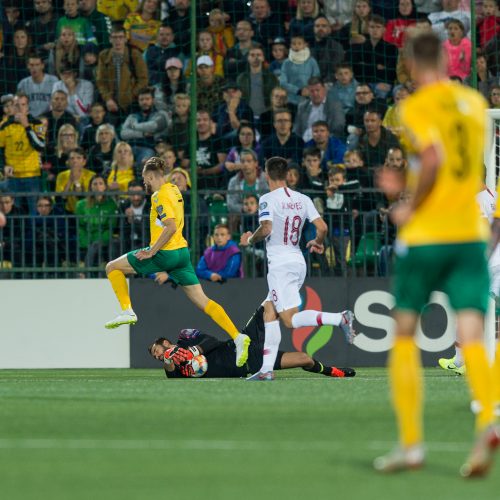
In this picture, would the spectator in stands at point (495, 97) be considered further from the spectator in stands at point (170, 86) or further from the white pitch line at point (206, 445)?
the white pitch line at point (206, 445)

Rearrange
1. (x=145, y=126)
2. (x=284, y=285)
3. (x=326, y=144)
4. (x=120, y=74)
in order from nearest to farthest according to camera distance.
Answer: (x=284, y=285), (x=326, y=144), (x=145, y=126), (x=120, y=74)

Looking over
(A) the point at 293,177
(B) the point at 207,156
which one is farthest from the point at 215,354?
(B) the point at 207,156

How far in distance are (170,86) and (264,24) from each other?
1.65 m

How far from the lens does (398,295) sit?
6070 mm

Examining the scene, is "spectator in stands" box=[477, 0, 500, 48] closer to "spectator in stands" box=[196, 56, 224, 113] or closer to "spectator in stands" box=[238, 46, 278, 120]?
"spectator in stands" box=[238, 46, 278, 120]

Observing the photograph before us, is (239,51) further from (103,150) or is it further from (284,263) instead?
(284,263)

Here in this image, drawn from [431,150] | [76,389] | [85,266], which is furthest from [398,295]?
[85,266]

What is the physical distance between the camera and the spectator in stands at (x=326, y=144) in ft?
56.7

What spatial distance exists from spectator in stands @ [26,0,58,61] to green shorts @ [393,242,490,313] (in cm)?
1382

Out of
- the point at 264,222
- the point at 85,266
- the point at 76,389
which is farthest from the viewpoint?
the point at 85,266

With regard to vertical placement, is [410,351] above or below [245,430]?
above

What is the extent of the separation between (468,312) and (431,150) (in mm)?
791

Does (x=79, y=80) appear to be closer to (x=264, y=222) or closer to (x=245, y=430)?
(x=264, y=222)

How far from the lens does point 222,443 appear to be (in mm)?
7113
